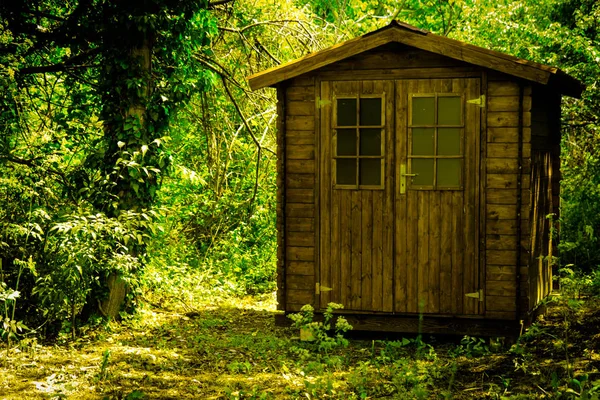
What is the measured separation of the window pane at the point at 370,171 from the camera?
7.89 meters

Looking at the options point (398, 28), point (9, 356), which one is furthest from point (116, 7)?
point (9, 356)

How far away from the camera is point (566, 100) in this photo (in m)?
13.0

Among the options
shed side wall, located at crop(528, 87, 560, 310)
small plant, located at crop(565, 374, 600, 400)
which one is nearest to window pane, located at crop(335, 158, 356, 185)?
shed side wall, located at crop(528, 87, 560, 310)

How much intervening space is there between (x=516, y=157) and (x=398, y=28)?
5.72ft

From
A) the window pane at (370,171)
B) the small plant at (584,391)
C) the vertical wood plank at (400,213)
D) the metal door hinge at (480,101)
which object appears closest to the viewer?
the small plant at (584,391)

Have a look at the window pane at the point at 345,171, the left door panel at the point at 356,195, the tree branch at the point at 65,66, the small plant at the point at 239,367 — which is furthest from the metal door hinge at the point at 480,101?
the tree branch at the point at 65,66

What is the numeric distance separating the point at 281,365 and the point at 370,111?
276cm

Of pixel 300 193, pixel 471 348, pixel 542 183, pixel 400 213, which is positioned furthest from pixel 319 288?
pixel 542 183

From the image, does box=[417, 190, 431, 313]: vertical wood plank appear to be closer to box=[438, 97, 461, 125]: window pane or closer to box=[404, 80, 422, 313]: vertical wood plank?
box=[404, 80, 422, 313]: vertical wood plank

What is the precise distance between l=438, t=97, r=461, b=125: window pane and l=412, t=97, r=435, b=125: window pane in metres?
0.08

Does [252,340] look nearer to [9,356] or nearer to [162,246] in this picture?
[9,356]

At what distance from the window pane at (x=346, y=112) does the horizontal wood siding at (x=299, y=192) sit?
0.92 ft

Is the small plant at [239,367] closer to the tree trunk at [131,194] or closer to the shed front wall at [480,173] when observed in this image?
the shed front wall at [480,173]

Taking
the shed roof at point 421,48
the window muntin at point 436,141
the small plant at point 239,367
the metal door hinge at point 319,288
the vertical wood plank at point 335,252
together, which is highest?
the shed roof at point 421,48
